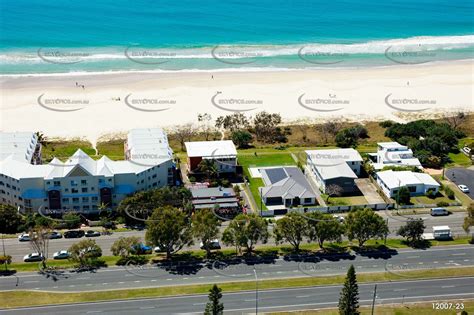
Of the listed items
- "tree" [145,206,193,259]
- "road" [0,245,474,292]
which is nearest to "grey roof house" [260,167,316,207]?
"road" [0,245,474,292]

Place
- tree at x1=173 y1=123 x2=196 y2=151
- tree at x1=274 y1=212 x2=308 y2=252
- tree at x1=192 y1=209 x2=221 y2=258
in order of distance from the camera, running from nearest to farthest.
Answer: tree at x1=192 y1=209 x2=221 y2=258
tree at x1=274 y1=212 x2=308 y2=252
tree at x1=173 y1=123 x2=196 y2=151

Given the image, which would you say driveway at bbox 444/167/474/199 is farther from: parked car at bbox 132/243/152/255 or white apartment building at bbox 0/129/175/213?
parked car at bbox 132/243/152/255

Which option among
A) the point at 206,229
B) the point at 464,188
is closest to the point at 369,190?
the point at 464,188

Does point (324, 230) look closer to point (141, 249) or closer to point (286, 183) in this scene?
point (286, 183)

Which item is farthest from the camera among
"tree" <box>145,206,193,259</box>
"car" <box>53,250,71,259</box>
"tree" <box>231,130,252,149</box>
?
"tree" <box>231,130,252,149</box>

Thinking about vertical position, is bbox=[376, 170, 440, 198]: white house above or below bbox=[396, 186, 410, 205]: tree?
above

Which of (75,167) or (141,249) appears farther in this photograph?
(75,167)

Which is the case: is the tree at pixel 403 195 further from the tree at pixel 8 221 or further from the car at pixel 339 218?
the tree at pixel 8 221
